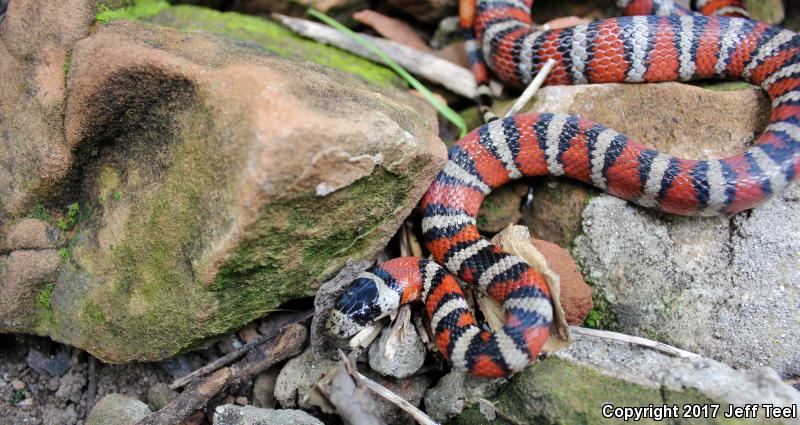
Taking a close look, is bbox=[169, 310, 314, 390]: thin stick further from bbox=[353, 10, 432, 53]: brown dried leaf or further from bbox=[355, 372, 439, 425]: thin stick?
bbox=[353, 10, 432, 53]: brown dried leaf

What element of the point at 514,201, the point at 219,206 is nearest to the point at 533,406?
the point at 514,201

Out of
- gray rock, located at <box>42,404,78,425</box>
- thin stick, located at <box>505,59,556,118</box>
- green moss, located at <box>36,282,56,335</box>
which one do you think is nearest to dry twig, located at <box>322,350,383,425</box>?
gray rock, located at <box>42,404,78,425</box>

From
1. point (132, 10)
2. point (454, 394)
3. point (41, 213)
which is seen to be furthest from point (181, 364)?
point (132, 10)

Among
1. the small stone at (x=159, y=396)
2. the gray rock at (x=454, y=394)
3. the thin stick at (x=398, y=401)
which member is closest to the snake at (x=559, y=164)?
the gray rock at (x=454, y=394)

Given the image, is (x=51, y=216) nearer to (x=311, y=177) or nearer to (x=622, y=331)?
(x=311, y=177)

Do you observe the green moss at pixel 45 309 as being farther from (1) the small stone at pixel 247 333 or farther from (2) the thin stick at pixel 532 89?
(2) the thin stick at pixel 532 89
